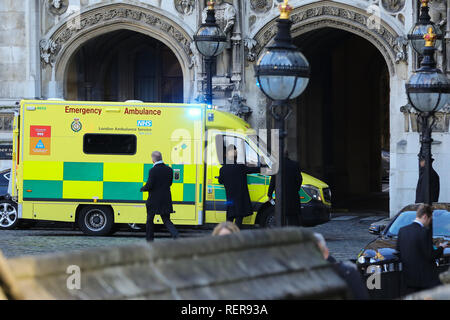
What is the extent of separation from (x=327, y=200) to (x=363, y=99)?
594 inches

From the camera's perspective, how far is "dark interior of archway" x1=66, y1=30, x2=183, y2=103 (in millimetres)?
29875

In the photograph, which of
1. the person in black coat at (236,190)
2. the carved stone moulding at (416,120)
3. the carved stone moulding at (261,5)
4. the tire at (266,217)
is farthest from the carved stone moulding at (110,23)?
the person in black coat at (236,190)

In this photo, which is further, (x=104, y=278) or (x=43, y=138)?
(x=43, y=138)

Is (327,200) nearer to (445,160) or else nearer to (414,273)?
(445,160)

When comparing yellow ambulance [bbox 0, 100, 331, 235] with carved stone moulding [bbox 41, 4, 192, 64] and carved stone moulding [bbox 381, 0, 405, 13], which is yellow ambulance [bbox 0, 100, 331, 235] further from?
carved stone moulding [bbox 41, 4, 192, 64]

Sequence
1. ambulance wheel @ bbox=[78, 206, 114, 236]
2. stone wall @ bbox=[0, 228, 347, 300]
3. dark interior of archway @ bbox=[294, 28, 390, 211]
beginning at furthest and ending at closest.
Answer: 1. dark interior of archway @ bbox=[294, 28, 390, 211]
2. ambulance wheel @ bbox=[78, 206, 114, 236]
3. stone wall @ bbox=[0, 228, 347, 300]

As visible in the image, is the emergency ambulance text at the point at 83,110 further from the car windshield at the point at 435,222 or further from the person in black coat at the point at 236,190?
the car windshield at the point at 435,222

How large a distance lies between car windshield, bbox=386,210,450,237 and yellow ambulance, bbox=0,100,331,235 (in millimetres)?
6327

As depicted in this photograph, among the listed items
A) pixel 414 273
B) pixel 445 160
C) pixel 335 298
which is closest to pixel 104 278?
pixel 335 298

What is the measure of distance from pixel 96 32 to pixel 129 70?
418cm

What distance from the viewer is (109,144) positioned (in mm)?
20359

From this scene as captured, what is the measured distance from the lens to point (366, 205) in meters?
31.0

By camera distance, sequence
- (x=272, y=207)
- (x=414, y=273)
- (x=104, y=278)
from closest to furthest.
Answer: (x=104, y=278), (x=414, y=273), (x=272, y=207)

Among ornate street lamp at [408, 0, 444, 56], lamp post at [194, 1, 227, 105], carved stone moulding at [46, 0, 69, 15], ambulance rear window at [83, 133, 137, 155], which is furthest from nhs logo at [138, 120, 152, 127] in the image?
carved stone moulding at [46, 0, 69, 15]
